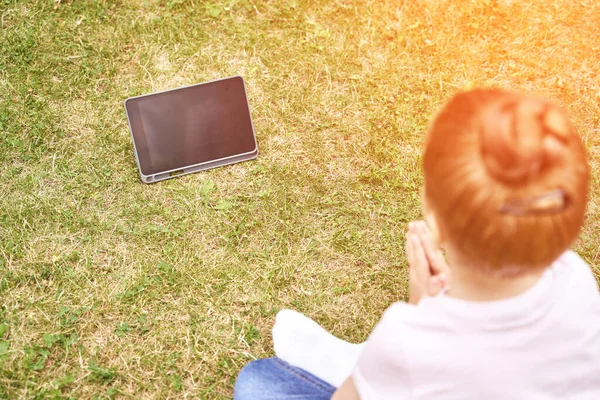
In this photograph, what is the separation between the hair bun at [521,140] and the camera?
38.9 inches

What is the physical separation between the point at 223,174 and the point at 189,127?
0.96ft

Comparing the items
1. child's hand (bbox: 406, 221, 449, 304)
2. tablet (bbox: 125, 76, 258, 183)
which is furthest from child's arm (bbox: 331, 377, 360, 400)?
tablet (bbox: 125, 76, 258, 183)

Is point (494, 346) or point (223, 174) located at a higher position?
point (223, 174)

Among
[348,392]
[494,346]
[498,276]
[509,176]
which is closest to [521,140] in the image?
[509,176]

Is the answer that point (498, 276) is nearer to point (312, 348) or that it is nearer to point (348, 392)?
point (348, 392)

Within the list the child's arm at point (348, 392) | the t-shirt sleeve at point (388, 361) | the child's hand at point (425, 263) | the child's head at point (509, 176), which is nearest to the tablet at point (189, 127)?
the child's hand at point (425, 263)

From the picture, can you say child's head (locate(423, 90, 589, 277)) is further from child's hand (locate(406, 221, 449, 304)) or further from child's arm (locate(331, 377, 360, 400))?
child's arm (locate(331, 377, 360, 400))

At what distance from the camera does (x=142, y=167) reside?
8.53 ft

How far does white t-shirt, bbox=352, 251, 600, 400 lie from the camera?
123 cm

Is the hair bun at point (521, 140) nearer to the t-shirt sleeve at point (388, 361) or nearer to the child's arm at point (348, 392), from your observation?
the t-shirt sleeve at point (388, 361)

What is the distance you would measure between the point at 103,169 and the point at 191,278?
74 centimetres

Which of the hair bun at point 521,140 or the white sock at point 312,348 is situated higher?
the hair bun at point 521,140

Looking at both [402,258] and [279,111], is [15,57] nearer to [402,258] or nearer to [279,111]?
[279,111]

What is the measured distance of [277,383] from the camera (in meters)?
2.04
